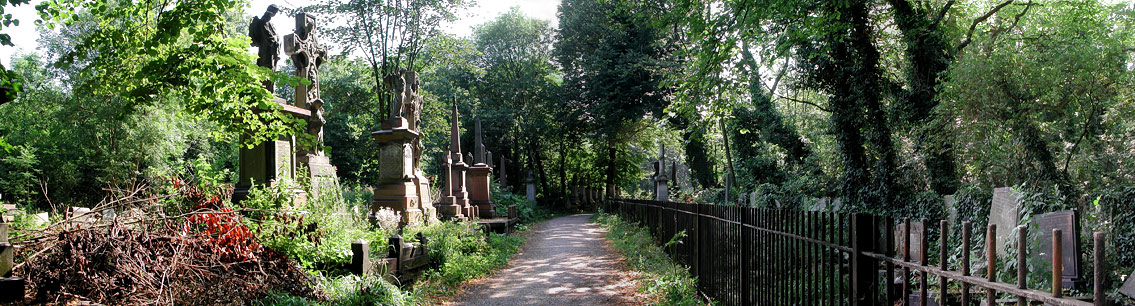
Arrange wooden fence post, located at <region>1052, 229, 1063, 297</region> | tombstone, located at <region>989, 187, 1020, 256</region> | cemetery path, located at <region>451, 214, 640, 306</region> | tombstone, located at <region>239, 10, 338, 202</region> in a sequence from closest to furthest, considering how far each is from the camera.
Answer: wooden fence post, located at <region>1052, 229, 1063, 297</region> → tombstone, located at <region>989, 187, 1020, 256</region> → cemetery path, located at <region>451, 214, 640, 306</region> → tombstone, located at <region>239, 10, 338, 202</region>

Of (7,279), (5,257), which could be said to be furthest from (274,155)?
(7,279)

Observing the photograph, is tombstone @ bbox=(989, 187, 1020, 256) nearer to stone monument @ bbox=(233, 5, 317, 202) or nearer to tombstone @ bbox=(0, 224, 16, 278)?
tombstone @ bbox=(0, 224, 16, 278)

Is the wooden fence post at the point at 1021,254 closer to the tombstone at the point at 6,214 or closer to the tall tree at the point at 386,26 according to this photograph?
the tombstone at the point at 6,214

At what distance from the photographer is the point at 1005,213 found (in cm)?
505

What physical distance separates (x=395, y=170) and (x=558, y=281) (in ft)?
20.9

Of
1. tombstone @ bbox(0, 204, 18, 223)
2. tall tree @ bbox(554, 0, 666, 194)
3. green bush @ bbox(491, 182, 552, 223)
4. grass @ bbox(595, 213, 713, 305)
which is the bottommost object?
green bush @ bbox(491, 182, 552, 223)

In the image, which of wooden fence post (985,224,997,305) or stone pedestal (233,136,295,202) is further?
stone pedestal (233,136,295,202)

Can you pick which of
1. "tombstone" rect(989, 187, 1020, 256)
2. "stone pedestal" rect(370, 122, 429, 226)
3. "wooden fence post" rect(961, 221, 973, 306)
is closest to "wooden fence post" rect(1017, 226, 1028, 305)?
"wooden fence post" rect(961, 221, 973, 306)

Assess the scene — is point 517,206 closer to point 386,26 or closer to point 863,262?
point 386,26

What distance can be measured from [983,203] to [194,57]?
313 inches

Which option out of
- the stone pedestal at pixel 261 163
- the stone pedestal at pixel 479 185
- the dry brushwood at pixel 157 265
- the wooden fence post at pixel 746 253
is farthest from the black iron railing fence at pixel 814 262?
the stone pedestal at pixel 479 185

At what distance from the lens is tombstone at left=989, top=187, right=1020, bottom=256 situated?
4.85 m

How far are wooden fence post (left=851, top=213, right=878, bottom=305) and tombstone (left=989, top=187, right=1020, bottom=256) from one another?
223 centimetres

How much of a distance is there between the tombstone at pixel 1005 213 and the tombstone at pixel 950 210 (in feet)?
7.34
